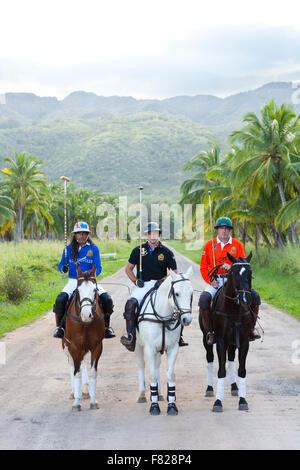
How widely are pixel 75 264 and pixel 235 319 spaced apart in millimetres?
2448

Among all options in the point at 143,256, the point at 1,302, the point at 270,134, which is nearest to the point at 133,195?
the point at 270,134

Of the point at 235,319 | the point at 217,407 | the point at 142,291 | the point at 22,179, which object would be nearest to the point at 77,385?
the point at 142,291

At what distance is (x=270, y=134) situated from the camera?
31.2 metres

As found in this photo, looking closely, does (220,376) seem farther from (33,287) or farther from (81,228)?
(33,287)

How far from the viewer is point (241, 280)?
7.45 meters

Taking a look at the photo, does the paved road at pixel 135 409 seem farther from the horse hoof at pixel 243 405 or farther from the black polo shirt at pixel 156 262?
the black polo shirt at pixel 156 262

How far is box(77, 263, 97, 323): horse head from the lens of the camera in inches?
287

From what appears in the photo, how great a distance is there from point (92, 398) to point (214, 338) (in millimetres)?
1953

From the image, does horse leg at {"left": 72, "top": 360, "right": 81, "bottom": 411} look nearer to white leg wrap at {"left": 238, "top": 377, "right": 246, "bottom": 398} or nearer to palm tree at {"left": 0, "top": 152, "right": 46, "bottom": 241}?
white leg wrap at {"left": 238, "top": 377, "right": 246, "bottom": 398}

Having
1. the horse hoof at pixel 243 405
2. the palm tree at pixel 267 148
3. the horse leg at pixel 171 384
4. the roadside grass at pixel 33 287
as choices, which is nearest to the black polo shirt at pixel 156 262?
the horse leg at pixel 171 384

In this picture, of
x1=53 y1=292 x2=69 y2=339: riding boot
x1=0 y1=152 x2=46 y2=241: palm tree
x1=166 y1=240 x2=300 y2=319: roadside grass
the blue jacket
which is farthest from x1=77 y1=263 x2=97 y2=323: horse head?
x1=0 y1=152 x2=46 y2=241: palm tree

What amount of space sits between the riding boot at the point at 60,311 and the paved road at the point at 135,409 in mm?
998

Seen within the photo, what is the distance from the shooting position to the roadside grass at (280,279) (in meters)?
20.1
